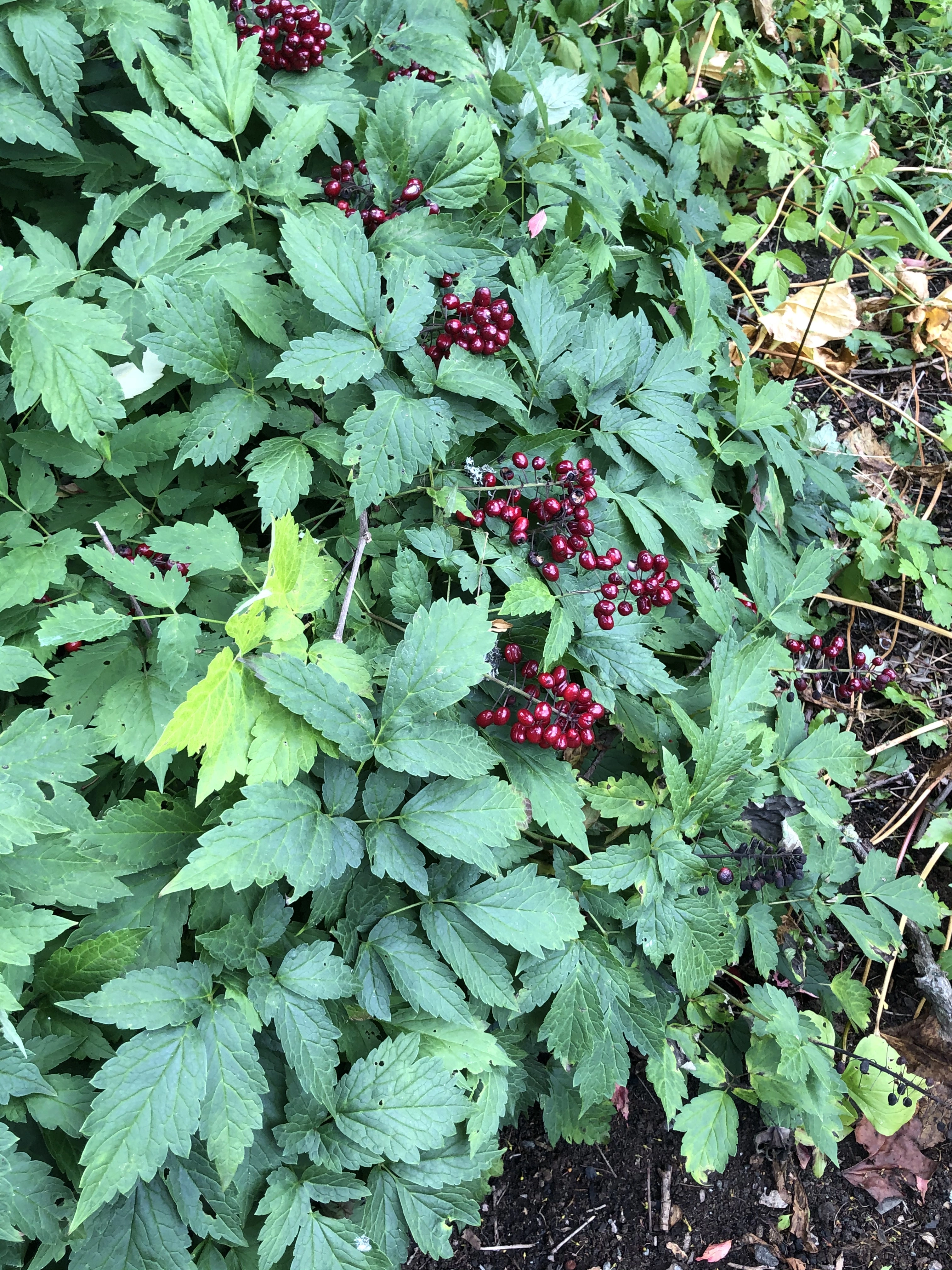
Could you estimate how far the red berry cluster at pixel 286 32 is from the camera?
2283 millimetres

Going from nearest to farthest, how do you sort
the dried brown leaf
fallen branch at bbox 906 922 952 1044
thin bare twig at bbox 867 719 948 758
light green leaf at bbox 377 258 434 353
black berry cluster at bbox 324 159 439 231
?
light green leaf at bbox 377 258 434 353 < black berry cluster at bbox 324 159 439 231 < fallen branch at bbox 906 922 952 1044 < thin bare twig at bbox 867 719 948 758 < the dried brown leaf

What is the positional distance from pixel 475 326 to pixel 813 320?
225 cm

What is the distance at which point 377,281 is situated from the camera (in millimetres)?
1984

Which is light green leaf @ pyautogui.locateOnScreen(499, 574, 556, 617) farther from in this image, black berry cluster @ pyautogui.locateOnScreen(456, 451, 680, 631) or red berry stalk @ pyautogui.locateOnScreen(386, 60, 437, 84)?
red berry stalk @ pyautogui.locateOnScreen(386, 60, 437, 84)

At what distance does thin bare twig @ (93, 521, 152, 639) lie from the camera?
1.96 meters

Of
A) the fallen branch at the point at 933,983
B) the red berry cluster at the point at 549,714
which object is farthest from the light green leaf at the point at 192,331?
the fallen branch at the point at 933,983

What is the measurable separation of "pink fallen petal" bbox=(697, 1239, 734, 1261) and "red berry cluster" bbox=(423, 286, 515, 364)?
8.88 ft

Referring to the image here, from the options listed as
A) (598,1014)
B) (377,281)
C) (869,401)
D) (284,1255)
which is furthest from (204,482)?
(869,401)

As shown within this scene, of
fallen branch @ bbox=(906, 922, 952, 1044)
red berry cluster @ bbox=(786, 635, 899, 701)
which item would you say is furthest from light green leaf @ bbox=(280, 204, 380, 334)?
fallen branch @ bbox=(906, 922, 952, 1044)

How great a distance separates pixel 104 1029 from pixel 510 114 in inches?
114

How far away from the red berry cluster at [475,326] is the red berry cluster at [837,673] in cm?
143

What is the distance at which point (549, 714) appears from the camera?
6.68 ft

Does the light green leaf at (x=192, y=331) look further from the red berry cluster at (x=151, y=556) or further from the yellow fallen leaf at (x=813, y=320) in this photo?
the yellow fallen leaf at (x=813, y=320)

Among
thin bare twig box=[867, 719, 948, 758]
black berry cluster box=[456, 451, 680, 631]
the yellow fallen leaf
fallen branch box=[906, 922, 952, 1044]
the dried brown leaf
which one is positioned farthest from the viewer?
the dried brown leaf
